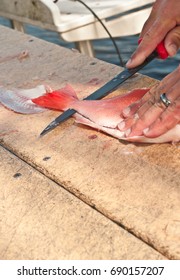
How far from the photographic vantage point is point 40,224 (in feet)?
5.51

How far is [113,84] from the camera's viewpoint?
8.16 feet

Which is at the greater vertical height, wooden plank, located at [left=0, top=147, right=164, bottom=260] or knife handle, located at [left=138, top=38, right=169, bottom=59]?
knife handle, located at [left=138, top=38, right=169, bottom=59]

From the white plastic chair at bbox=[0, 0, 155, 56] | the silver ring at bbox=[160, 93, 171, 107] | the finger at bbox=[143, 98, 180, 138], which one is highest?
the silver ring at bbox=[160, 93, 171, 107]

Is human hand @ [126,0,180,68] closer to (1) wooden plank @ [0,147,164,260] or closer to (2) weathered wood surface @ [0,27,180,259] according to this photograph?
(2) weathered wood surface @ [0,27,180,259]

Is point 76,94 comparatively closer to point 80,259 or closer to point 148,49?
point 148,49

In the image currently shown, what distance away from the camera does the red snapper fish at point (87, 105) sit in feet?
6.78

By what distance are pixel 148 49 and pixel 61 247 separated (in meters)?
1.17

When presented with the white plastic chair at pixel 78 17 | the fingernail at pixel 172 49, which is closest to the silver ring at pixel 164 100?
the fingernail at pixel 172 49

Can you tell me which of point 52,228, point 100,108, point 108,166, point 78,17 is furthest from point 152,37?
point 78,17

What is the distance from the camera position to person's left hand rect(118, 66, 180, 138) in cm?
193

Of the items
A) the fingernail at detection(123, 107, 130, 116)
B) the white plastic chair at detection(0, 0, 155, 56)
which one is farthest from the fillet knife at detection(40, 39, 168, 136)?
the white plastic chair at detection(0, 0, 155, 56)

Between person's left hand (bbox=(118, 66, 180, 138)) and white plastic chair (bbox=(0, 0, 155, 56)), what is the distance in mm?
2363

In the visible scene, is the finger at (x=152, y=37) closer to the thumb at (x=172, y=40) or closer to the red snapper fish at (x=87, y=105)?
the thumb at (x=172, y=40)
